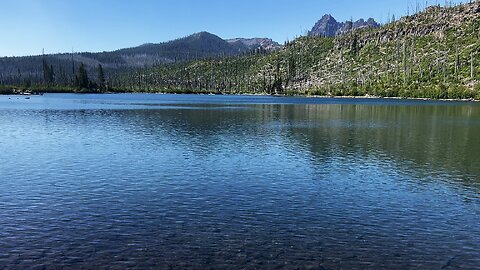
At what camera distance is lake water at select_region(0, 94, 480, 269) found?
67.9ft

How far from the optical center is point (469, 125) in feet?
284

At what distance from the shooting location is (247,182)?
37062 millimetres

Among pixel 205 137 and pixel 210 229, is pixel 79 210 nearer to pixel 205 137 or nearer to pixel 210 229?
pixel 210 229

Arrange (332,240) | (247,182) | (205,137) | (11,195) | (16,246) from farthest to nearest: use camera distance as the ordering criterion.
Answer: (205,137) < (247,182) < (11,195) < (332,240) < (16,246)

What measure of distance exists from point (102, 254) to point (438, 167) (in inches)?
1542

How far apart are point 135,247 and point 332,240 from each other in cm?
1148

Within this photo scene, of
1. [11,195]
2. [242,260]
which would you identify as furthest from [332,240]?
[11,195]

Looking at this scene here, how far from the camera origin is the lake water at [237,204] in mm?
20703

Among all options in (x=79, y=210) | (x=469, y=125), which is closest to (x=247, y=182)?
(x=79, y=210)

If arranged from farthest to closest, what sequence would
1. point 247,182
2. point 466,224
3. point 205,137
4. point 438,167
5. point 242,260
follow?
point 205,137 < point 438,167 < point 247,182 < point 466,224 < point 242,260

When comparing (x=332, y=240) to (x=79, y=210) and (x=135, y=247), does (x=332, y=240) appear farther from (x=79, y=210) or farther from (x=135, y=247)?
(x=79, y=210)

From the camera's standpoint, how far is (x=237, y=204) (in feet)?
98.4

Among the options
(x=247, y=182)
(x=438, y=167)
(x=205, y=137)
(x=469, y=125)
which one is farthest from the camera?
(x=469, y=125)

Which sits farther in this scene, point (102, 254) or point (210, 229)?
point (210, 229)
